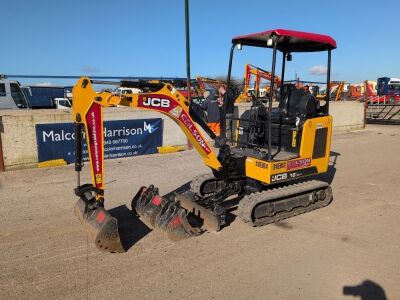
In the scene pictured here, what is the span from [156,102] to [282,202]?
2457mm

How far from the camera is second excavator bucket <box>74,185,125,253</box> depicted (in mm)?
4273

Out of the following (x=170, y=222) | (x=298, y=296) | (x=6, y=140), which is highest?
(x=6, y=140)

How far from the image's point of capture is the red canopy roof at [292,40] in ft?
17.8

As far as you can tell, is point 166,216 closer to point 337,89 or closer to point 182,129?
point 182,129

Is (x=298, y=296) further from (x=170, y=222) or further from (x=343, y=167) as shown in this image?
(x=343, y=167)

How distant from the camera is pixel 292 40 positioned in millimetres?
6105

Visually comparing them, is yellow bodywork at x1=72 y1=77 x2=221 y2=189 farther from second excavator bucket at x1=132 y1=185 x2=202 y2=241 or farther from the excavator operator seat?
the excavator operator seat

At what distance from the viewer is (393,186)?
7.48m

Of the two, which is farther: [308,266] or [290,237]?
[290,237]

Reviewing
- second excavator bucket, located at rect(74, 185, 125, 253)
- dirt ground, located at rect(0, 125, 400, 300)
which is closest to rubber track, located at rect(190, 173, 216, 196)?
dirt ground, located at rect(0, 125, 400, 300)

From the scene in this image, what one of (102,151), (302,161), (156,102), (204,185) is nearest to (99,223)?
(102,151)

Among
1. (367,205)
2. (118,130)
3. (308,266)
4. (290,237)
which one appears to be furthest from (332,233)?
(118,130)

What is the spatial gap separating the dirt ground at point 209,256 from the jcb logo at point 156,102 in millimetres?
1735

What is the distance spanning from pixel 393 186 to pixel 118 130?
669 centimetres
